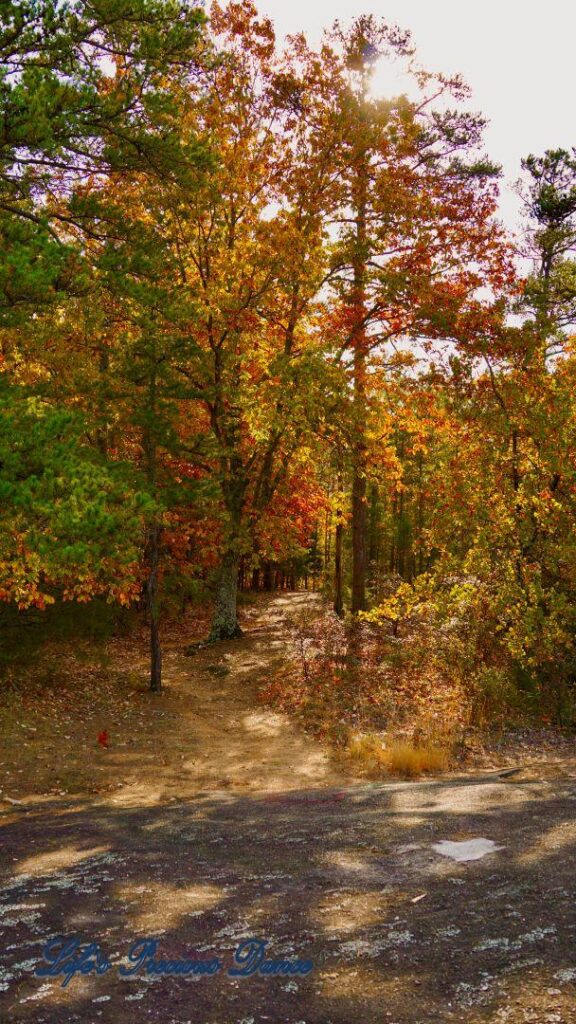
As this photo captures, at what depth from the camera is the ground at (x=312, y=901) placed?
2955 millimetres

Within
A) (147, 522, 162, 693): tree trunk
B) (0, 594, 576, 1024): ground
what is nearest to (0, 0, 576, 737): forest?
(147, 522, 162, 693): tree trunk

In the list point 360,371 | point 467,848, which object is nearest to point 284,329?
point 360,371

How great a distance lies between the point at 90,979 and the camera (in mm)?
3303

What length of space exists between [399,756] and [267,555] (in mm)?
10727

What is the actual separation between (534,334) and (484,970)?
54.6 feet

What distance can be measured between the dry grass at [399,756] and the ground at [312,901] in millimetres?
1916

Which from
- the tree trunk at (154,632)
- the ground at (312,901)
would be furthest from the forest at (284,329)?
the ground at (312,901)

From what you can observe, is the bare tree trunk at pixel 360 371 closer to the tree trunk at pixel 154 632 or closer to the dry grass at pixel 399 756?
the tree trunk at pixel 154 632

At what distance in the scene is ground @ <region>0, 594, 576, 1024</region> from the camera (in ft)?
9.70

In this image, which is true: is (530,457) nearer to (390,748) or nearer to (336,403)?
(336,403)

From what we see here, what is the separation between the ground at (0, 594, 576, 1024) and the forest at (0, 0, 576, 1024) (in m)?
0.03

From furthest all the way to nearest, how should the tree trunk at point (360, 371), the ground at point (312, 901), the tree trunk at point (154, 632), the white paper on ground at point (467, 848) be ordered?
the tree trunk at point (360, 371) → the tree trunk at point (154, 632) → the white paper on ground at point (467, 848) → the ground at point (312, 901)

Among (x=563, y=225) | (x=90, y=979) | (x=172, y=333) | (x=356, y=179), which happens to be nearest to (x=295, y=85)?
(x=356, y=179)

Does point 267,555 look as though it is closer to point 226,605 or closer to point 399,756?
point 226,605
